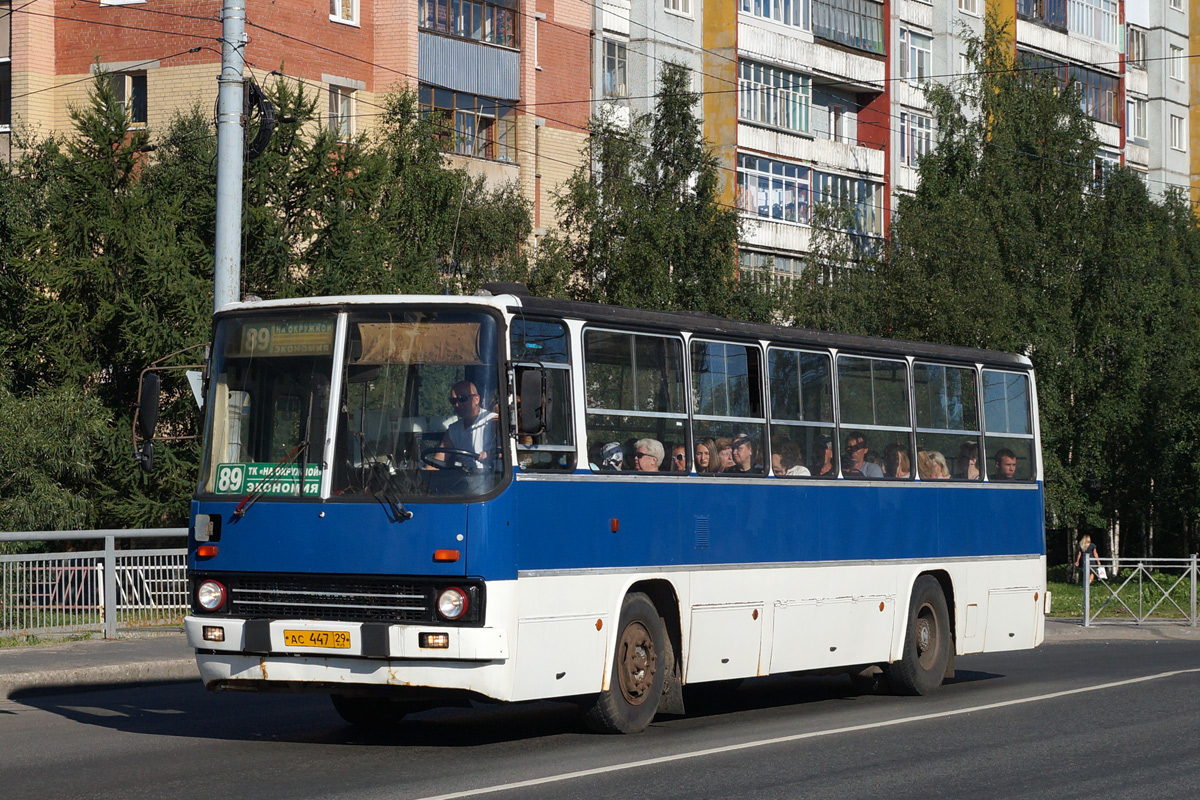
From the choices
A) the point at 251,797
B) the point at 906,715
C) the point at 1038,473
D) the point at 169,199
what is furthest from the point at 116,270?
Result: the point at 251,797

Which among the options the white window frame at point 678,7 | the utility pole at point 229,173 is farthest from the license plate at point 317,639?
the white window frame at point 678,7

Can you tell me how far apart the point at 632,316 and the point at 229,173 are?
21.0ft

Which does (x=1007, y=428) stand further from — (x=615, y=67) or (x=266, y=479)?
(x=615, y=67)

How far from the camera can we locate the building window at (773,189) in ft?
170

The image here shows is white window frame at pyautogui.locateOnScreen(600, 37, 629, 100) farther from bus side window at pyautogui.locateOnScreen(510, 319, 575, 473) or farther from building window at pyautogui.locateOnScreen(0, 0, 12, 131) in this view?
bus side window at pyautogui.locateOnScreen(510, 319, 575, 473)

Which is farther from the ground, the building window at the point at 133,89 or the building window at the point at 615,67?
the building window at the point at 615,67

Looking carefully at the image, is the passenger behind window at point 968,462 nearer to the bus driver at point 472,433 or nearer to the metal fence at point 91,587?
the bus driver at point 472,433

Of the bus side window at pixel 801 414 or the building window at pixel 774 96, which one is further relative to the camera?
the building window at pixel 774 96

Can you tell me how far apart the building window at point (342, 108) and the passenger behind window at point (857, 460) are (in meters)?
28.3

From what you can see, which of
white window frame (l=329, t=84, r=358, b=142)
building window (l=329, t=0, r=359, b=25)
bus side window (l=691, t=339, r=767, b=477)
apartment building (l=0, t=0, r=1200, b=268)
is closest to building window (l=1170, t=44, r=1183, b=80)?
apartment building (l=0, t=0, r=1200, b=268)

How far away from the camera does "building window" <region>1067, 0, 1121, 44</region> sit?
66.2 metres

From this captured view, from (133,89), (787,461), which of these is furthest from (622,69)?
(787,461)

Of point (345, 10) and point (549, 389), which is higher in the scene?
point (345, 10)

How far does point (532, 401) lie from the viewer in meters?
11.0
